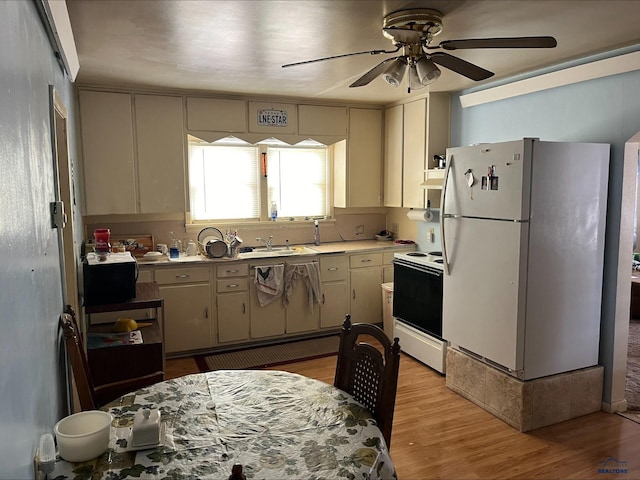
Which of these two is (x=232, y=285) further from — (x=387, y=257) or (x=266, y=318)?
(x=387, y=257)

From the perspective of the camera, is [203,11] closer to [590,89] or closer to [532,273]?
[532,273]

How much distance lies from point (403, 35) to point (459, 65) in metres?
0.33

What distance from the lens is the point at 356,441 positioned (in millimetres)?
1606

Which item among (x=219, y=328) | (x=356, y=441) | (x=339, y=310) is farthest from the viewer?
(x=339, y=310)

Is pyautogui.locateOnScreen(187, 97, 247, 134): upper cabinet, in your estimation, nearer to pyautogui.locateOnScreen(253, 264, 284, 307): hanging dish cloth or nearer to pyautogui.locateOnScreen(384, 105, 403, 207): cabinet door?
pyautogui.locateOnScreen(253, 264, 284, 307): hanging dish cloth

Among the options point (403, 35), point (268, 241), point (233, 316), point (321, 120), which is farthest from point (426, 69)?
point (268, 241)

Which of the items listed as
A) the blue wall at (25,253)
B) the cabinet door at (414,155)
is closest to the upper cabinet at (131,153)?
the cabinet door at (414,155)

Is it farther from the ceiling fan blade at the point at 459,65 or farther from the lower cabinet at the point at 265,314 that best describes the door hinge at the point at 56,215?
the lower cabinet at the point at 265,314

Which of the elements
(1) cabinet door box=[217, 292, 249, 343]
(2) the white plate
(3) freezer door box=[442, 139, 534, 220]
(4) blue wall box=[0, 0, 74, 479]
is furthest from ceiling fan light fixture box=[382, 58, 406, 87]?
(1) cabinet door box=[217, 292, 249, 343]

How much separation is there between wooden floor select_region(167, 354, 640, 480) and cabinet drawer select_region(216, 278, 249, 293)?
1.74 m

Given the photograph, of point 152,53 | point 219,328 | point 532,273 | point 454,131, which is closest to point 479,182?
point 532,273

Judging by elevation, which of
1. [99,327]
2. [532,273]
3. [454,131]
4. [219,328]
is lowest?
[219,328]

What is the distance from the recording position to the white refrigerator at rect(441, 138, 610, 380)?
2979 millimetres

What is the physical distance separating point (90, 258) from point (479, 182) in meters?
2.64
